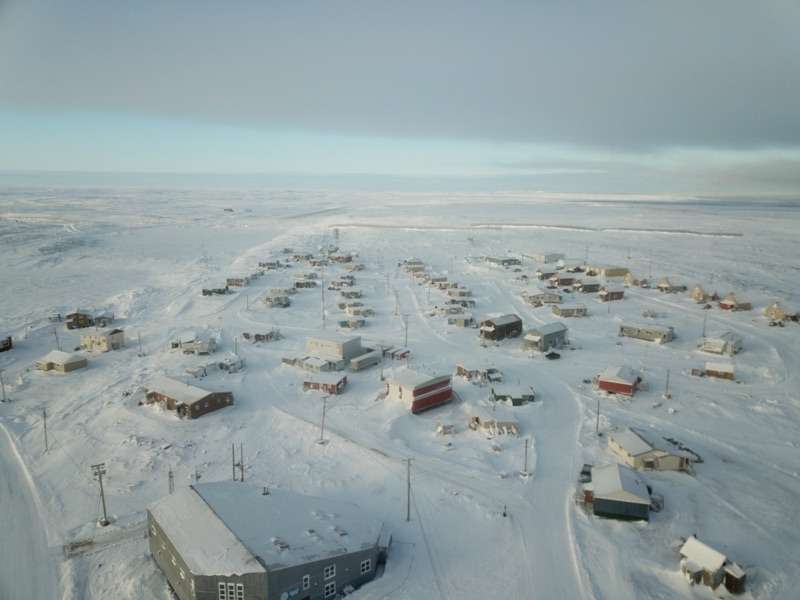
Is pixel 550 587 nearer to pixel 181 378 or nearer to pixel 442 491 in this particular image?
pixel 442 491

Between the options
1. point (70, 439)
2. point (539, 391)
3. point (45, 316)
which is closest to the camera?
point (70, 439)

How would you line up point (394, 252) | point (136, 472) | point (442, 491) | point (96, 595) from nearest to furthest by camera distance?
point (96, 595) → point (442, 491) → point (136, 472) → point (394, 252)

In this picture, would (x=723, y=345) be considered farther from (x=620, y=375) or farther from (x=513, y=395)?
(x=513, y=395)

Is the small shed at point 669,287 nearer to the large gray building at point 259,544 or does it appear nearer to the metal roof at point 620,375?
the metal roof at point 620,375

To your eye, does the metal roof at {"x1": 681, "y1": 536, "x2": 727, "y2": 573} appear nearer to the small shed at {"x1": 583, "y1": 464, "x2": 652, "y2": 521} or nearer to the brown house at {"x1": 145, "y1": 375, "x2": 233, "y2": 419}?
the small shed at {"x1": 583, "y1": 464, "x2": 652, "y2": 521}

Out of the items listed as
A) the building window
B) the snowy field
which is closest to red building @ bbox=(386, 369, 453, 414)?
the snowy field

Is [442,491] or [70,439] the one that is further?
[70,439]

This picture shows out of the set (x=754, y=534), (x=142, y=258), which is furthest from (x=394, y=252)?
(x=754, y=534)
